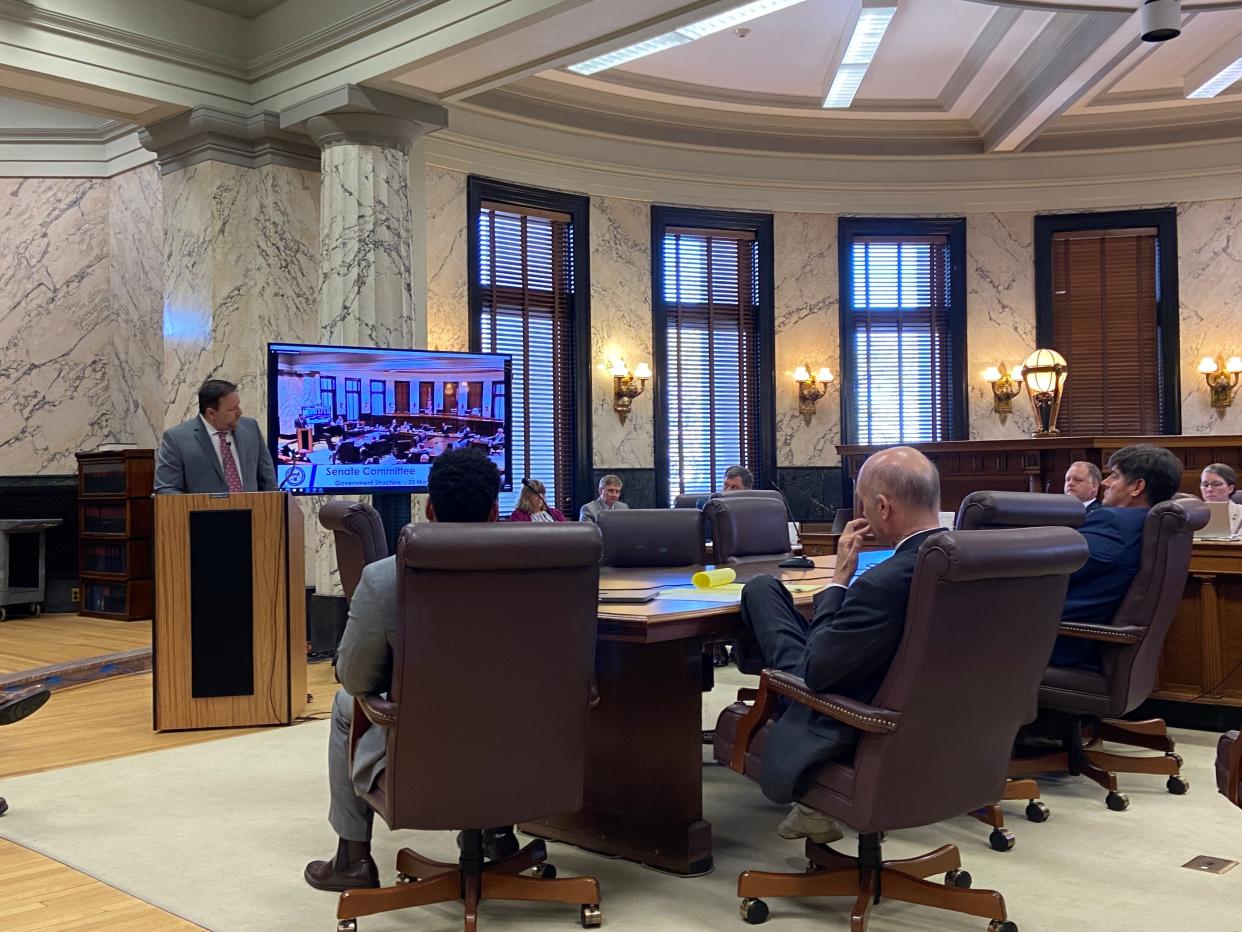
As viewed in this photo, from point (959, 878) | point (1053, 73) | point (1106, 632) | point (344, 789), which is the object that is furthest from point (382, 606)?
point (1053, 73)

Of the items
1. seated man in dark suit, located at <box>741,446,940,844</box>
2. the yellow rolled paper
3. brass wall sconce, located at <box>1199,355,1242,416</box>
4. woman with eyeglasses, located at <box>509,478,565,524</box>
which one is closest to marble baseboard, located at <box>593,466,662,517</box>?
woman with eyeglasses, located at <box>509,478,565,524</box>

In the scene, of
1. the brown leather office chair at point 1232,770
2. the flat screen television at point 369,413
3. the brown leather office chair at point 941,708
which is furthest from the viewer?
the flat screen television at point 369,413

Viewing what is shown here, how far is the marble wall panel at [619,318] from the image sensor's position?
Answer: 10727 millimetres

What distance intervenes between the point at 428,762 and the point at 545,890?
50 centimetres

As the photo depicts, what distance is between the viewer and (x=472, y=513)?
283 centimetres

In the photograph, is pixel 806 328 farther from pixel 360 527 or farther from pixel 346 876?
pixel 346 876

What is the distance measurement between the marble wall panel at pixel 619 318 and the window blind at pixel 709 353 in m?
0.28

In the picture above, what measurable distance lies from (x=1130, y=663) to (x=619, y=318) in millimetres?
7427

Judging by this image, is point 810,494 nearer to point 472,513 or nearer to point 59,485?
point 59,485

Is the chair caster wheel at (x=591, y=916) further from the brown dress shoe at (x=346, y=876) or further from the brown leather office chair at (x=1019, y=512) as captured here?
the brown leather office chair at (x=1019, y=512)

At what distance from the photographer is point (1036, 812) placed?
3.80 m

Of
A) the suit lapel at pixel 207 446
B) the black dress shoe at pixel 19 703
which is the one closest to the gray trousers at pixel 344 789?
the black dress shoe at pixel 19 703

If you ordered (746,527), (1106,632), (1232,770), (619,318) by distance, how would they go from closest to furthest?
1. (1232,770)
2. (1106,632)
3. (746,527)
4. (619,318)

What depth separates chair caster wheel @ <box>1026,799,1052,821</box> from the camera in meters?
3.80
